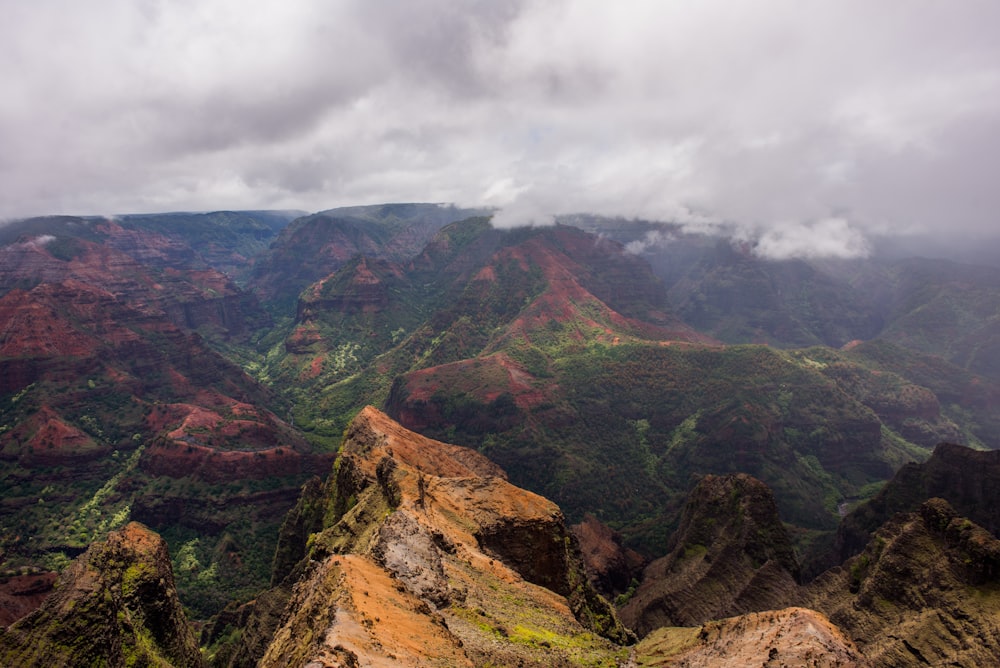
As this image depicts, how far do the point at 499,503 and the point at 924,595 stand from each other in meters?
37.3

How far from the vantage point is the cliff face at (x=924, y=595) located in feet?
127

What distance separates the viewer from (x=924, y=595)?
1704 inches

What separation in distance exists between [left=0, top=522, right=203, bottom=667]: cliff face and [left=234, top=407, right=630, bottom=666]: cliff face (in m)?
9.49

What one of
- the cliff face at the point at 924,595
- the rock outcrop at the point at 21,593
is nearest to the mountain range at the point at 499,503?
the cliff face at the point at 924,595

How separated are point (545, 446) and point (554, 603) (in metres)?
97.0

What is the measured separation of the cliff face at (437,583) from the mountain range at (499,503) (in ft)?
0.71

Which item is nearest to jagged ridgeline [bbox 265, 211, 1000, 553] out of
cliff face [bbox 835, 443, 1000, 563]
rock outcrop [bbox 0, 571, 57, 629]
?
cliff face [bbox 835, 443, 1000, 563]

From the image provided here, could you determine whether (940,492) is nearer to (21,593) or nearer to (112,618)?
(112,618)

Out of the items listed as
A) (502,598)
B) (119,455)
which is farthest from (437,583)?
(119,455)

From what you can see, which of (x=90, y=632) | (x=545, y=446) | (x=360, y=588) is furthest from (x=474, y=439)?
(x=360, y=588)

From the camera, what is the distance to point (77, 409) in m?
130

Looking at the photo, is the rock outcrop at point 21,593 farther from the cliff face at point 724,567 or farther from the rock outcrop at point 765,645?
the cliff face at point 724,567

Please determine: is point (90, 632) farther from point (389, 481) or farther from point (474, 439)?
point (474, 439)

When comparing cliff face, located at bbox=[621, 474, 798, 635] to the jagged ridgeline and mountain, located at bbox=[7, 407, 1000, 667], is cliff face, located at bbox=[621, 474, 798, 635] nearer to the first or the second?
mountain, located at bbox=[7, 407, 1000, 667]
